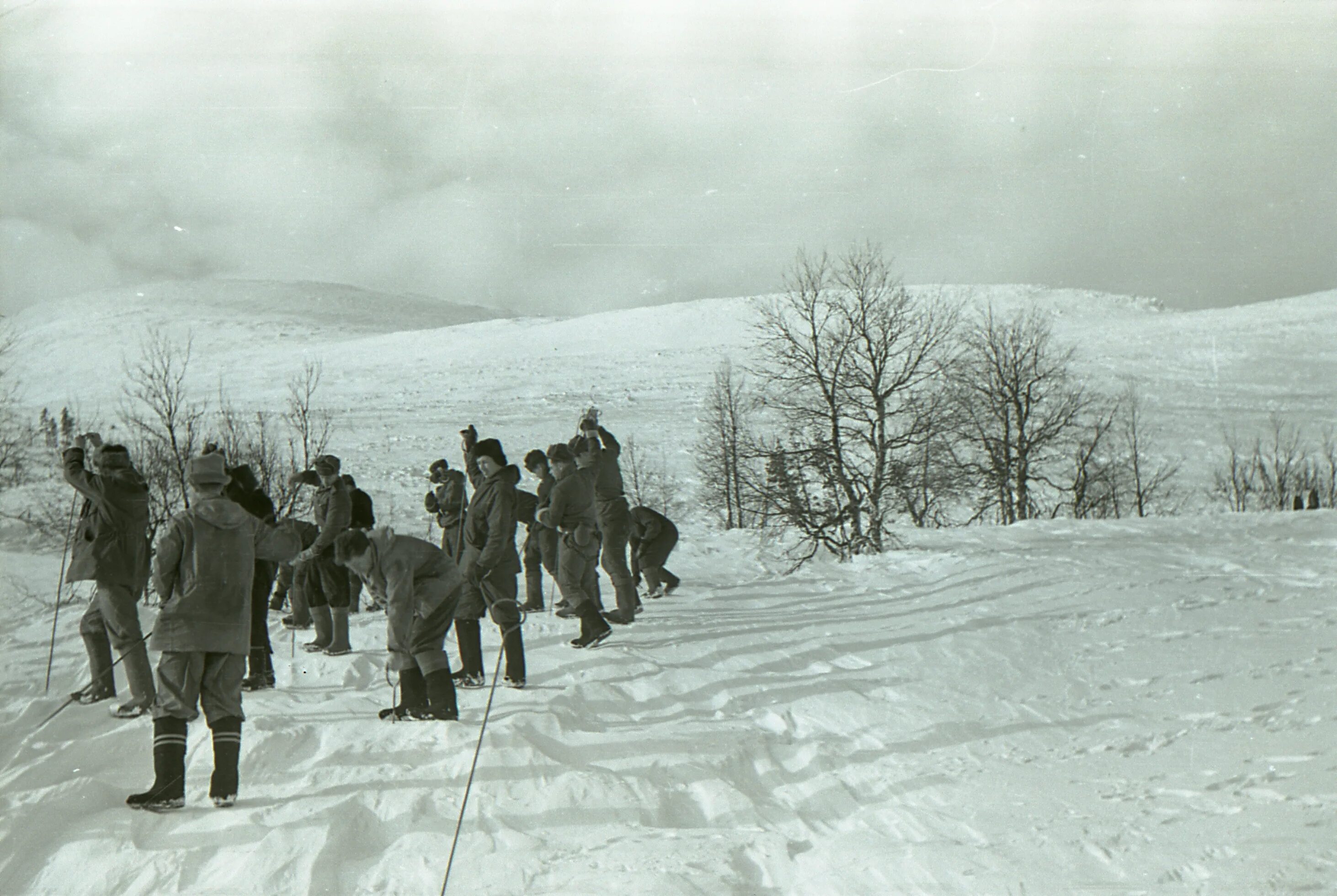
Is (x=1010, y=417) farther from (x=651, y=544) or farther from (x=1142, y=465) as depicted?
(x=651, y=544)

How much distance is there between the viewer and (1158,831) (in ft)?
14.5

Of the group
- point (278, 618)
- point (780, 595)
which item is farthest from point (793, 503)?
point (278, 618)

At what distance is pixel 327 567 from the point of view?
874 centimetres

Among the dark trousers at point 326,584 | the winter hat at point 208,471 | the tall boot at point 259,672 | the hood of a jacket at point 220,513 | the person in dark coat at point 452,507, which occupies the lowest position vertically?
the tall boot at point 259,672

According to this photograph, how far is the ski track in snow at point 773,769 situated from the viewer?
165 inches

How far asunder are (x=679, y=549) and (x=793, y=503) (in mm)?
3076

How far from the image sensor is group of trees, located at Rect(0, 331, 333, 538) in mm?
17672

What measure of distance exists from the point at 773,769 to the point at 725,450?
29.5m

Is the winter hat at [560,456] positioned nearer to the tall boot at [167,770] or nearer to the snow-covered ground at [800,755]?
the snow-covered ground at [800,755]

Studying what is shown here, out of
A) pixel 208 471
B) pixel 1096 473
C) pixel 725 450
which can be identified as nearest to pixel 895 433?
pixel 725 450

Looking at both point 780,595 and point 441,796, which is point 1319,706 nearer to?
point 441,796

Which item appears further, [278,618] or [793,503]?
[793,503]

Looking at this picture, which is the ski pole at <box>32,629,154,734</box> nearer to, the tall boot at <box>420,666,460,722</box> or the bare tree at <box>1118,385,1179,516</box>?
the tall boot at <box>420,666,460,722</box>

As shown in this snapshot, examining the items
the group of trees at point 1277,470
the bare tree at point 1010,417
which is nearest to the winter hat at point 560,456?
Result: the bare tree at point 1010,417
